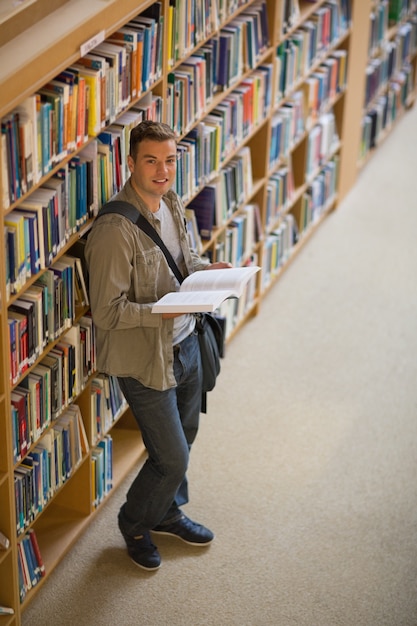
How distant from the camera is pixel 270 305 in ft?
18.6

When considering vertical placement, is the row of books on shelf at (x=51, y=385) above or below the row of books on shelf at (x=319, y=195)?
above

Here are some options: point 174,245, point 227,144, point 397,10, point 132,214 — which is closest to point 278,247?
point 227,144

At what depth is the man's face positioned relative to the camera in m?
3.24

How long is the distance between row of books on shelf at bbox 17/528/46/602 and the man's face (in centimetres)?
131

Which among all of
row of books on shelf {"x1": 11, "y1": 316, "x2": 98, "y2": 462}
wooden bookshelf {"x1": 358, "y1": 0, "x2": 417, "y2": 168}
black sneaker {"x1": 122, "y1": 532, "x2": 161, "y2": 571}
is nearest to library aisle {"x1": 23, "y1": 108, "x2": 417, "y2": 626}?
black sneaker {"x1": 122, "y1": 532, "x2": 161, "y2": 571}

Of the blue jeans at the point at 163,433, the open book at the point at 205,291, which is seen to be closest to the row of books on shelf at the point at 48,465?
the blue jeans at the point at 163,433

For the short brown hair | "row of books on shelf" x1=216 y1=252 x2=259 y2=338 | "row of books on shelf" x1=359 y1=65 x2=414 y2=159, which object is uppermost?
the short brown hair

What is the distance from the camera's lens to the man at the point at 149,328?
3.24 m

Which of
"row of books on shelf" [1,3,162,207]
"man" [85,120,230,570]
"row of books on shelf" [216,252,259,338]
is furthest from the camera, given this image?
"row of books on shelf" [216,252,259,338]

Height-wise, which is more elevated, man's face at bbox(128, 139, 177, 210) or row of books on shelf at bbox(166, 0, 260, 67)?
row of books on shelf at bbox(166, 0, 260, 67)

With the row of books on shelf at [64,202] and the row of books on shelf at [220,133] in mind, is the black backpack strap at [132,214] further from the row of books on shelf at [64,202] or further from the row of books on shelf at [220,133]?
the row of books on shelf at [220,133]

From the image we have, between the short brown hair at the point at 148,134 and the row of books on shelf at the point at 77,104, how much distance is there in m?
0.15

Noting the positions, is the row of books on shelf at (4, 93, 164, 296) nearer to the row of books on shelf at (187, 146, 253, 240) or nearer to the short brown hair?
the short brown hair

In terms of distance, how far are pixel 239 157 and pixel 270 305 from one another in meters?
1.09
